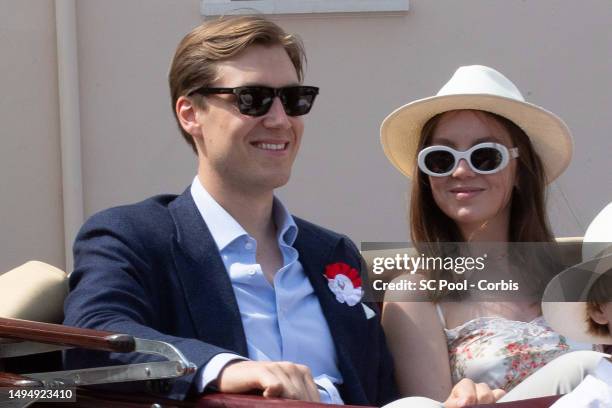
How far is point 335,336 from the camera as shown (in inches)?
132

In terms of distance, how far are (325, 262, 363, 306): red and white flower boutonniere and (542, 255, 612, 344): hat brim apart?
0.52 m

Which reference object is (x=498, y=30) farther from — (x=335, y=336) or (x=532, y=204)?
(x=335, y=336)

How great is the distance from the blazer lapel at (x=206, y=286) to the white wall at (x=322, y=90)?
2.60 m

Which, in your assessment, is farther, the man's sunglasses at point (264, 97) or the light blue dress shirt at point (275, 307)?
the man's sunglasses at point (264, 97)

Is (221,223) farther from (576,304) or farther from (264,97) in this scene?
(576,304)

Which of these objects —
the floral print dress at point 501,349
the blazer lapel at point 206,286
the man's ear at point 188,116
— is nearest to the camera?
the blazer lapel at point 206,286

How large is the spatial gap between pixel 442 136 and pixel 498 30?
2.32m

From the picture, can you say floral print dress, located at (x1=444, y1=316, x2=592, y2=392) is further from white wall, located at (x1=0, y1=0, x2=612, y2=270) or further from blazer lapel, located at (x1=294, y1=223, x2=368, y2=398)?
white wall, located at (x1=0, y1=0, x2=612, y2=270)

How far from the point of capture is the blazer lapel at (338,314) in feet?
10.9

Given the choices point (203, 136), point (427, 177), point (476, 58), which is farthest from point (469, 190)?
point (476, 58)

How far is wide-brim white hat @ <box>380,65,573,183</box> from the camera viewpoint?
3.71 m

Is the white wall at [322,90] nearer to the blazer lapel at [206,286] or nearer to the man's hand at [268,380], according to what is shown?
the blazer lapel at [206,286]

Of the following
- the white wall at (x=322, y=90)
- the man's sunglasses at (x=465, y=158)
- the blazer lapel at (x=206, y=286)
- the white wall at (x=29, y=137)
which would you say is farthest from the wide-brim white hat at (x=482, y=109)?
the white wall at (x=29, y=137)

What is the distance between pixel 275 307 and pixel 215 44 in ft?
2.39
